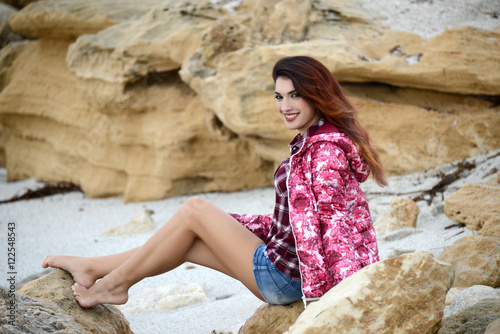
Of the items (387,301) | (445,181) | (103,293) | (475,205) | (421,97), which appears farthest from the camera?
(421,97)

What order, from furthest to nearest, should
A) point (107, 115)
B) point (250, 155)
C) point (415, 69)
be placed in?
point (107, 115) < point (250, 155) < point (415, 69)

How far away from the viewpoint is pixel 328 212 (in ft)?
7.33

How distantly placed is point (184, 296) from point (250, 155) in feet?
9.81

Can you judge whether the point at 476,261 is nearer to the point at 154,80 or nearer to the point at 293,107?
the point at 293,107

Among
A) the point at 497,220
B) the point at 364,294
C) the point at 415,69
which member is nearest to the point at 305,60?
the point at 364,294

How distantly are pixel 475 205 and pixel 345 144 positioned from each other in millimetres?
1523

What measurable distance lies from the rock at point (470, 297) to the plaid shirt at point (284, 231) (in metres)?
0.76

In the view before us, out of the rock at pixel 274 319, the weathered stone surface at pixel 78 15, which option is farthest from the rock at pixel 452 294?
the weathered stone surface at pixel 78 15

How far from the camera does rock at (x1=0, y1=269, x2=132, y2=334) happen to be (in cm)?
204

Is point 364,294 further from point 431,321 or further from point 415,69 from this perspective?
point 415,69

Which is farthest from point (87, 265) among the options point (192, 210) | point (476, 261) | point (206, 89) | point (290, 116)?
point (206, 89)

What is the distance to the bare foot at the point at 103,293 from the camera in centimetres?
254

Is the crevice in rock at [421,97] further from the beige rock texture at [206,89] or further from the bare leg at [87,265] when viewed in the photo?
the bare leg at [87,265]

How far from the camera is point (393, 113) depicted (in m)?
4.97
